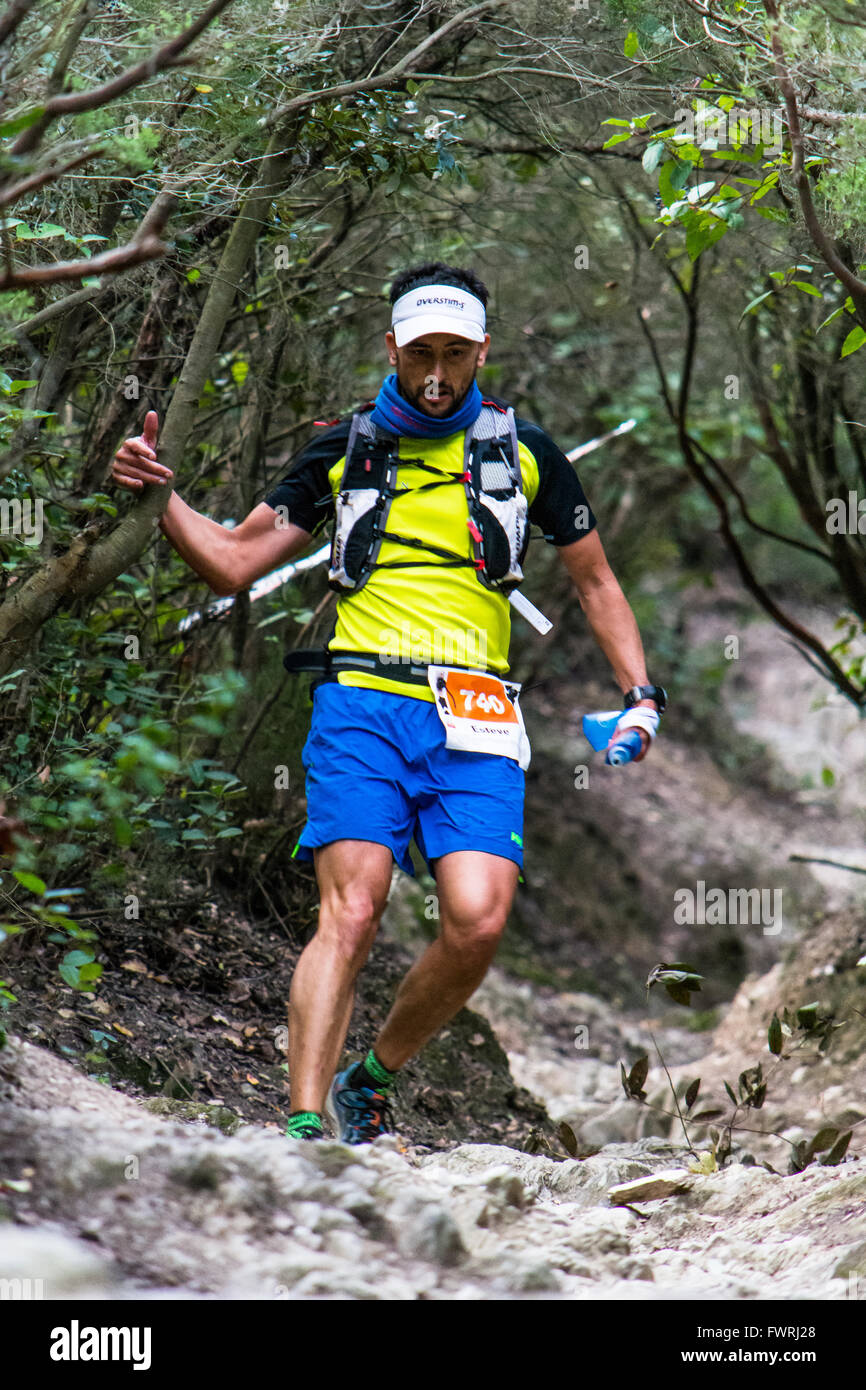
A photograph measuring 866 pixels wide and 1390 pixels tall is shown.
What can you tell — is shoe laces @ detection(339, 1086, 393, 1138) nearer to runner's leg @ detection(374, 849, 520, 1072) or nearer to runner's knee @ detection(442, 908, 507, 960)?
runner's leg @ detection(374, 849, 520, 1072)

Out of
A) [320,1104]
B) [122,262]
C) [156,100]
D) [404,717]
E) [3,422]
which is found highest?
[156,100]

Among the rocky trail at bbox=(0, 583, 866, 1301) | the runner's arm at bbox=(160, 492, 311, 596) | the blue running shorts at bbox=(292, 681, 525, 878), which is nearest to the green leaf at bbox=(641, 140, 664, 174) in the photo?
the runner's arm at bbox=(160, 492, 311, 596)

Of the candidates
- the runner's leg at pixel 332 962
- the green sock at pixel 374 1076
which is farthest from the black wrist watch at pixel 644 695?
the green sock at pixel 374 1076

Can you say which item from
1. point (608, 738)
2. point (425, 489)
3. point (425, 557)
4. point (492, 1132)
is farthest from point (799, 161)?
point (492, 1132)

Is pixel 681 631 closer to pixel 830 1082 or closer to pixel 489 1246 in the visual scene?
pixel 830 1082

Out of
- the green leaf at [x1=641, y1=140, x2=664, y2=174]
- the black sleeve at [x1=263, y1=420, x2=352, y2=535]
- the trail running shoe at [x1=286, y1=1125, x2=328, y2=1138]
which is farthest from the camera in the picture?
the green leaf at [x1=641, y1=140, x2=664, y2=174]

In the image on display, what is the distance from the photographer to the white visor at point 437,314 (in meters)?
3.35

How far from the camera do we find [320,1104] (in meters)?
2.93

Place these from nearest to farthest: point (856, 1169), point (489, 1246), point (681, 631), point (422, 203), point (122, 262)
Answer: point (122, 262), point (489, 1246), point (856, 1169), point (422, 203), point (681, 631)

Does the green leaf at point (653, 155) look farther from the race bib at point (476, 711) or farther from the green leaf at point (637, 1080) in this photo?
the green leaf at point (637, 1080)

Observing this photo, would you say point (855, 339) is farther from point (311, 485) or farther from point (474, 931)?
point (474, 931)

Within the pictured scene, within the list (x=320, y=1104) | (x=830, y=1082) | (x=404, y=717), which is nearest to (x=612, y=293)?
(x=830, y=1082)

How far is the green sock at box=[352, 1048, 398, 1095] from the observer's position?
11.0 ft

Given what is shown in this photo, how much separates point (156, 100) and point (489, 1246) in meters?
2.70
